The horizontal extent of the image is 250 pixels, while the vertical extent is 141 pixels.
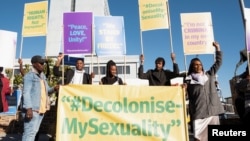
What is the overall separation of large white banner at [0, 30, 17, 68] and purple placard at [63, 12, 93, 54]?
2.00m

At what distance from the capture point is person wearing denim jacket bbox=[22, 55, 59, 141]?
17.3 feet

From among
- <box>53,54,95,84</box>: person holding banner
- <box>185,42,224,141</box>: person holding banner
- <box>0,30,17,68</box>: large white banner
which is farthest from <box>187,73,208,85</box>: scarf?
<box>0,30,17,68</box>: large white banner

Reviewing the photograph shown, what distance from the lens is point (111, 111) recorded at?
210 inches

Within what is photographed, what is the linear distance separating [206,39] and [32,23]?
14.1 ft

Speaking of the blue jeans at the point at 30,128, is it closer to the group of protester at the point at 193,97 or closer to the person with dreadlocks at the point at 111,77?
the group of protester at the point at 193,97

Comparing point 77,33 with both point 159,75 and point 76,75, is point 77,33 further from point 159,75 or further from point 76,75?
point 159,75

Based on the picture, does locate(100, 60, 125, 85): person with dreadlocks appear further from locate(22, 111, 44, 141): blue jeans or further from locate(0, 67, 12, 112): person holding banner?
locate(0, 67, 12, 112): person holding banner

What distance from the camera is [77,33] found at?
6.97 m

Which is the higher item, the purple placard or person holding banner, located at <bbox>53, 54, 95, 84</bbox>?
the purple placard

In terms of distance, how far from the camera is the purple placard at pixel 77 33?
22.8 ft

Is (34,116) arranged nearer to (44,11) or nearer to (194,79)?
(194,79)

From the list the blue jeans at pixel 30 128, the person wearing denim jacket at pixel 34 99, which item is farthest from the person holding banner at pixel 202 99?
the blue jeans at pixel 30 128

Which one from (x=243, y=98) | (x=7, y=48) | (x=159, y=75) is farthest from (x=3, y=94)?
(x=243, y=98)

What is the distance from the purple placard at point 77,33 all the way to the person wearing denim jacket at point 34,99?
132cm
